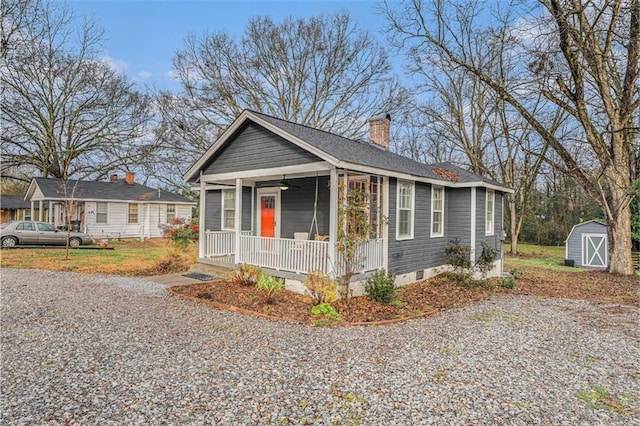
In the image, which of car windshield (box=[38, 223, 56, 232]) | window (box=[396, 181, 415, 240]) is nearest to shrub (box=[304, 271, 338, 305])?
window (box=[396, 181, 415, 240])

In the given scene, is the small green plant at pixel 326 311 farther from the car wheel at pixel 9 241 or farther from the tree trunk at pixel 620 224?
the car wheel at pixel 9 241

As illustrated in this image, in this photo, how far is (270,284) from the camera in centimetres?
839

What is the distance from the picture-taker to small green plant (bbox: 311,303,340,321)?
21.8ft

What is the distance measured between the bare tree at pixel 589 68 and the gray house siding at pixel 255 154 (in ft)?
25.8

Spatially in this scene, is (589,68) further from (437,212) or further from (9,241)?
(9,241)

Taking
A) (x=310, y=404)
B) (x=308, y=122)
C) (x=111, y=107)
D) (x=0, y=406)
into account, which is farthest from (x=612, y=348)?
(x=111, y=107)

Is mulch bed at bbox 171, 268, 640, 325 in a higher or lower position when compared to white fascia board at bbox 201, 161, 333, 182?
lower

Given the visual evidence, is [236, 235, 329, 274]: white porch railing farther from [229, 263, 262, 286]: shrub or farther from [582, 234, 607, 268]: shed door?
[582, 234, 607, 268]: shed door

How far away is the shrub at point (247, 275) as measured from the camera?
8836 mm

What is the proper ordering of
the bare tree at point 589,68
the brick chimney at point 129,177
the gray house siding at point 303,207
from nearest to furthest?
the gray house siding at point 303,207 < the bare tree at point 589,68 < the brick chimney at point 129,177

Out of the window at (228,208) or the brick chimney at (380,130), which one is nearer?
the window at (228,208)

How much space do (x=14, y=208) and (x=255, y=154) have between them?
31.7m

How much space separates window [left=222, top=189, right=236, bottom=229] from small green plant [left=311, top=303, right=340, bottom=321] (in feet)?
23.2

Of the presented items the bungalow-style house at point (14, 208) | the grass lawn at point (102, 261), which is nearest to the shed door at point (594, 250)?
the grass lawn at point (102, 261)
